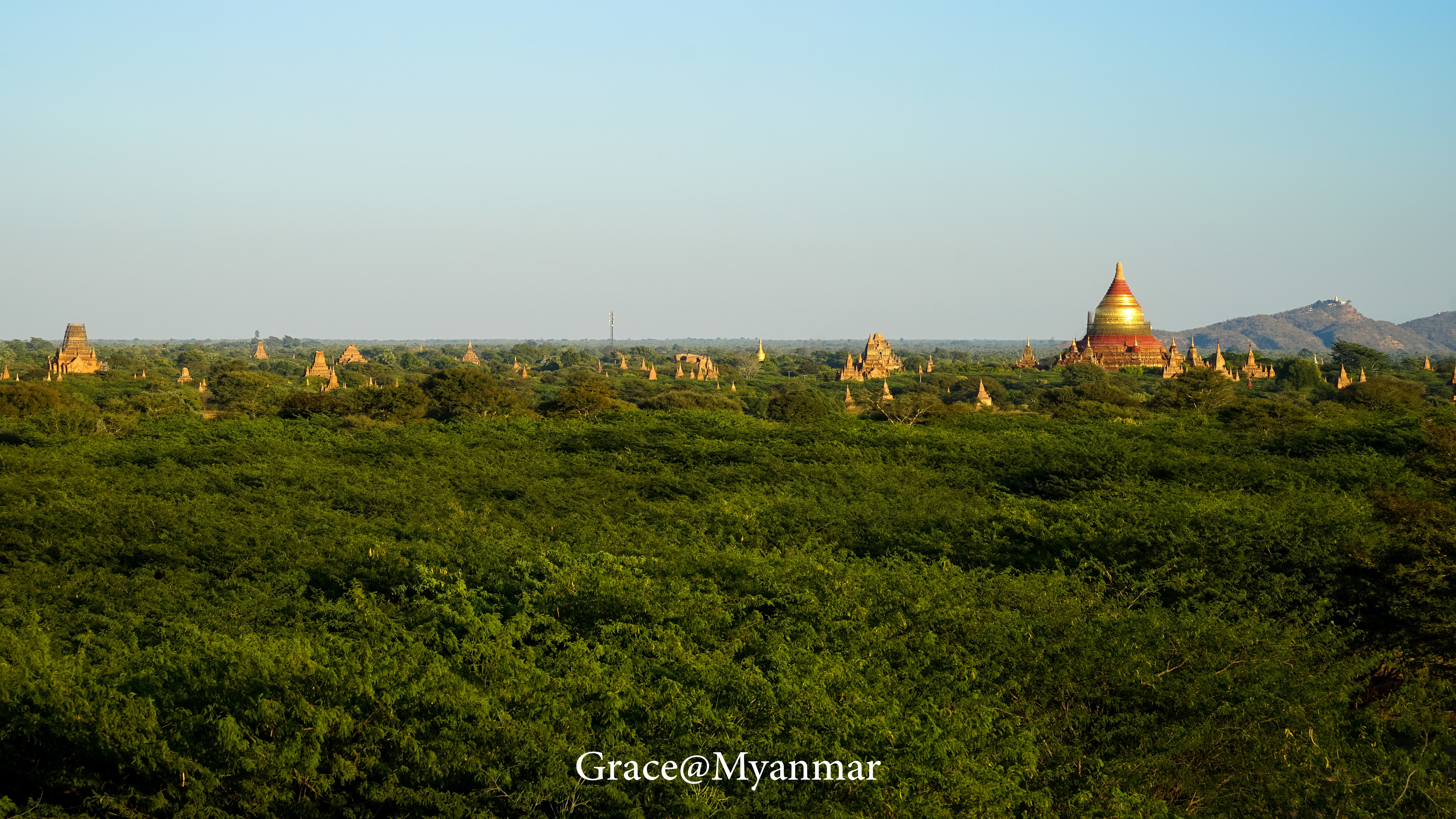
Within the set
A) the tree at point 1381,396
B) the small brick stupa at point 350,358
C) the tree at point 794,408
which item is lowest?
the tree at point 794,408

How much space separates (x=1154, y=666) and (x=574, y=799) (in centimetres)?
831

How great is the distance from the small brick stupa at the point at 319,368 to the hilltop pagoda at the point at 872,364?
4046cm

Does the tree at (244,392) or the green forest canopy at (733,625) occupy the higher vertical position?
the tree at (244,392)

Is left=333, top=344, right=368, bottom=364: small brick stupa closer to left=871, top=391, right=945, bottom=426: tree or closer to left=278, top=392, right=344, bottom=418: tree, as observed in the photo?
left=278, top=392, right=344, bottom=418: tree

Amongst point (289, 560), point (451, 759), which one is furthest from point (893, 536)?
point (451, 759)

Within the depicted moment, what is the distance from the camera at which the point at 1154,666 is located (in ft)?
53.2

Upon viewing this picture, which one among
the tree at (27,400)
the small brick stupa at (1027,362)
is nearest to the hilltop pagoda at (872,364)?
the small brick stupa at (1027,362)

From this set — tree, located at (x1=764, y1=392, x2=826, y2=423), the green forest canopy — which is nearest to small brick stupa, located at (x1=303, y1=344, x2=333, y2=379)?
tree, located at (x1=764, y1=392, x2=826, y2=423)

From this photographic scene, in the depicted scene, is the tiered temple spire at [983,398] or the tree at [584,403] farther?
the tiered temple spire at [983,398]

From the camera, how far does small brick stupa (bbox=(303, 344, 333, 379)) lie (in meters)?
96.9

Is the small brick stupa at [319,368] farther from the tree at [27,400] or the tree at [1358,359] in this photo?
the tree at [1358,359]

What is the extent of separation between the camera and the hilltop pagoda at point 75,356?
319ft

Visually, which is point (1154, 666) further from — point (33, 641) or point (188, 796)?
point (33, 641)

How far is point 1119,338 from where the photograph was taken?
101m
